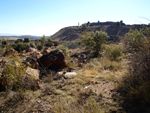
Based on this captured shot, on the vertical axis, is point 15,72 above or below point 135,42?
below

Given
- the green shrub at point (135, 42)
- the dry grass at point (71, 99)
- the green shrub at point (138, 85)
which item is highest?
the green shrub at point (135, 42)

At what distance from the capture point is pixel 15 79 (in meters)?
3.27

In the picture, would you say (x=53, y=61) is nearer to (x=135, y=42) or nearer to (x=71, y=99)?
(x=71, y=99)

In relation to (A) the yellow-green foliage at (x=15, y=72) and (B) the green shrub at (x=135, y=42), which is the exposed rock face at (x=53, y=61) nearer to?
(A) the yellow-green foliage at (x=15, y=72)

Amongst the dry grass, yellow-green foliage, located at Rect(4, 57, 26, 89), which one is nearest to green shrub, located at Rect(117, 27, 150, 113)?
the dry grass

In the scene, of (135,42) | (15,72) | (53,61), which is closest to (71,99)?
(15,72)

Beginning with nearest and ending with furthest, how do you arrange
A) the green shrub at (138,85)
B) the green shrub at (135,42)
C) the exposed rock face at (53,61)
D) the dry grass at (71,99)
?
the green shrub at (138,85)
the dry grass at (71,99)
the green shrub at (135,42)
the exposed rock face at (53,61)

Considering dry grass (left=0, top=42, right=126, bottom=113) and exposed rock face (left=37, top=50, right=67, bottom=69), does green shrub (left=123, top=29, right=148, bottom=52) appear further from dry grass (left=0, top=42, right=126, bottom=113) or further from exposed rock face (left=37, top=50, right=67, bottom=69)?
exposed rock face (left=37, top=50, right=67, bottom=69)

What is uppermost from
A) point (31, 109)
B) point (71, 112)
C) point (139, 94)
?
point (139, 94)

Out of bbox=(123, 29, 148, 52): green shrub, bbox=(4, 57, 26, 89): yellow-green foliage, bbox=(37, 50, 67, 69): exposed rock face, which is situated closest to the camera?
bbox=(4, 57, 26, 89): yellow-green foliage

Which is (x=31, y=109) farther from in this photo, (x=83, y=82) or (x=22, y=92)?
(x=83, y=82)

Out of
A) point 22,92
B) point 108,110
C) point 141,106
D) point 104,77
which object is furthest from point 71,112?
point 104,77

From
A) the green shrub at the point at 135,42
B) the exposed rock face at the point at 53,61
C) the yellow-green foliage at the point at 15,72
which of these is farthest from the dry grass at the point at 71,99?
the exposed rock face at the point at 53,61

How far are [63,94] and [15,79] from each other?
5.22 feet
